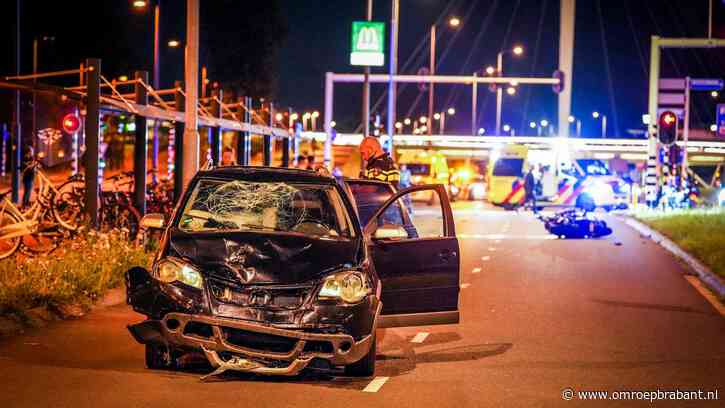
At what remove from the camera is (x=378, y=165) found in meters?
15.3

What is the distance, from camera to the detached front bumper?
795 centimetres

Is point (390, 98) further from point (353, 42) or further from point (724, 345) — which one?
point (724, 345)

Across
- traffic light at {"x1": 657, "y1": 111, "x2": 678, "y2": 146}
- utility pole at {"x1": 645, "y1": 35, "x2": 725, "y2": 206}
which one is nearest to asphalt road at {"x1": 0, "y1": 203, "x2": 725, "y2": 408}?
traffic light at {"x1": 657, "y1": 111, "x2": 678, "y2": 146}

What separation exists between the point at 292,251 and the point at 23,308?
4.11 meters

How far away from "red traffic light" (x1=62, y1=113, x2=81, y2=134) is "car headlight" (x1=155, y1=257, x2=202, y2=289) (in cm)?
2017

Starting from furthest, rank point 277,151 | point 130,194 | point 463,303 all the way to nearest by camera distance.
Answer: point 277,151 < point 130,194 < point 463,303

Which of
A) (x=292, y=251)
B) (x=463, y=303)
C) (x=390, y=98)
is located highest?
(x=390, y=98)

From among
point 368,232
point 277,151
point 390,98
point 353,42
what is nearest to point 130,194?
point 368,232

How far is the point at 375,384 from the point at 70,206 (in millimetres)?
10948

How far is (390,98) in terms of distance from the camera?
3853 cm

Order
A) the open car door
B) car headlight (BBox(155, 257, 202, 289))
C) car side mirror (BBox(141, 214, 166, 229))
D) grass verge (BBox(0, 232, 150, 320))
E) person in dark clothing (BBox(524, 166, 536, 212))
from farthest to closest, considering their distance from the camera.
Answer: person in dark clothing (BBox(524, 166, 536, 212)), grass verge (BBox(0, 232, 150, 320)), the open car door, car side mirror (BBox(141, 214, 166, 229)), car headlight (BBox(155, 257, 202, 289))

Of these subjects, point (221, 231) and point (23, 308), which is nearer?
point (221, 231)

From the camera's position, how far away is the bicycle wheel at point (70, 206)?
55.2 feet

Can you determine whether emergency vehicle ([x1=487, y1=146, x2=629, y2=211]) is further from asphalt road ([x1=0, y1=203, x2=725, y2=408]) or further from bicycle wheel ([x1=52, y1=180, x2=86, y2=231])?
asphalt road ([x1=0, y1=203, x2=725, y2=408])
